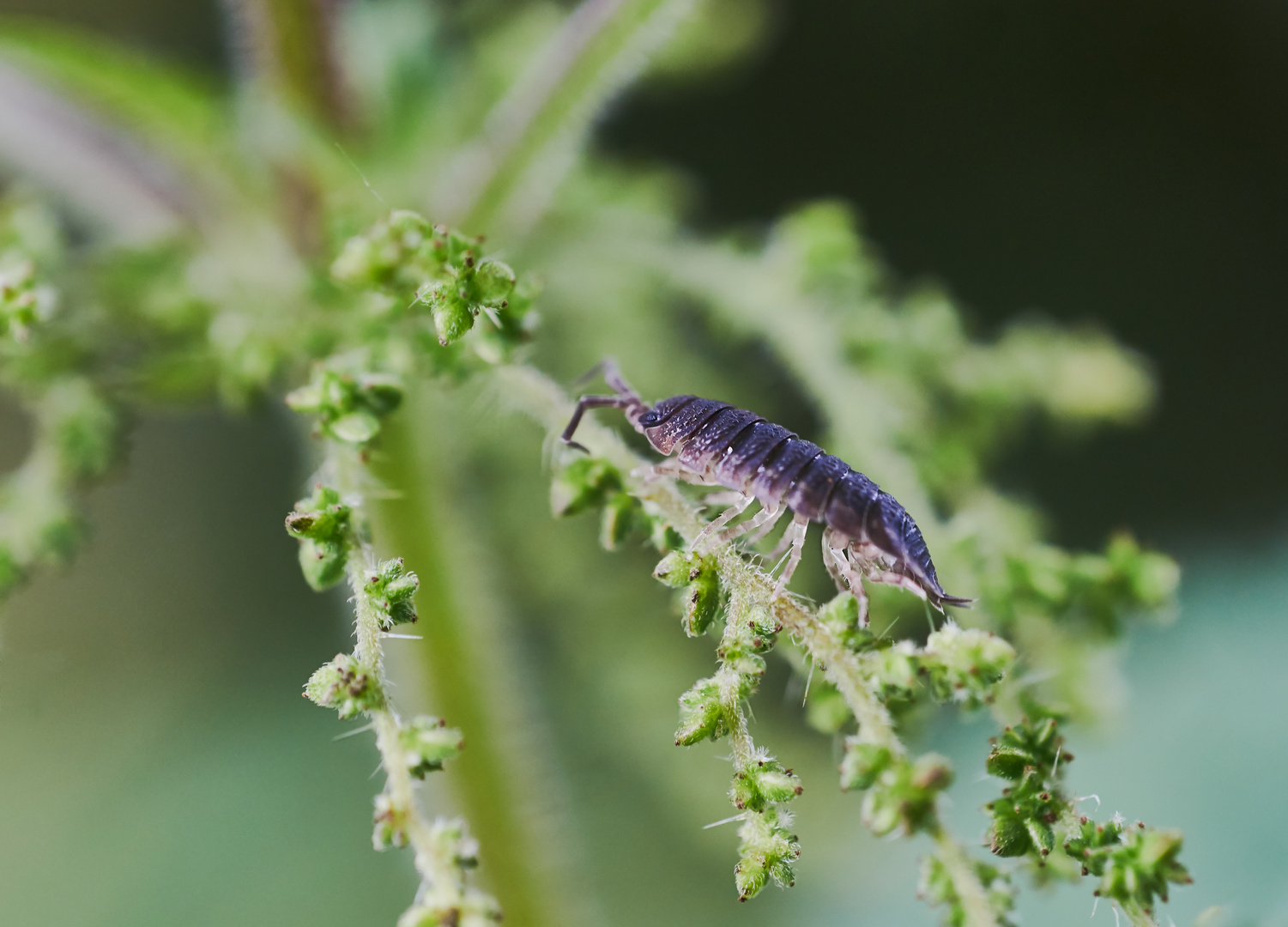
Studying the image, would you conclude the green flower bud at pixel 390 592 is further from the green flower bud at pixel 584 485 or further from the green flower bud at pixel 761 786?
the green flower bud at pixel 761 786

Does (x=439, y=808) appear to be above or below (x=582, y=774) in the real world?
below

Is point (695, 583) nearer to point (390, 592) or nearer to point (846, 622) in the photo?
point (846, 622)

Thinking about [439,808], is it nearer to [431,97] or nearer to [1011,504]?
[1011,504]

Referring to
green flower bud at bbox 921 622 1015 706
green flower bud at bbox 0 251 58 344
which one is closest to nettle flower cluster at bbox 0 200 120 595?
green flower bud at bbox 0 251 58 344

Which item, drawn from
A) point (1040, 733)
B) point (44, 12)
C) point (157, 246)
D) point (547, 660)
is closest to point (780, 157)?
point (547, 660)

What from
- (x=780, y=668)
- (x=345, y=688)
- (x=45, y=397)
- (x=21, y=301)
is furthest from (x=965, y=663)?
(x=780, y=668)

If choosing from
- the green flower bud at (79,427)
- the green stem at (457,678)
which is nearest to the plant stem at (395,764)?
the green flower bud at (79,427)
